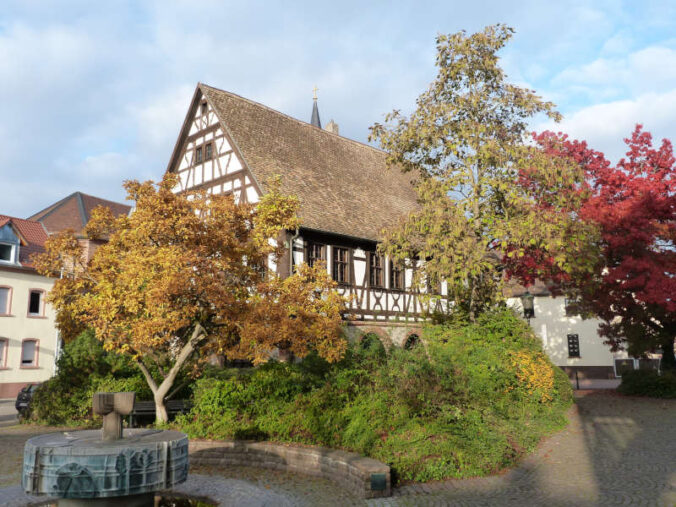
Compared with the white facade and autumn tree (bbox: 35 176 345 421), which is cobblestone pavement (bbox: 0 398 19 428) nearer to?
autumn tree (bbox: 35 176 345 421)

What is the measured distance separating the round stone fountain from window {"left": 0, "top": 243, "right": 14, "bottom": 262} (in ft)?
87.2

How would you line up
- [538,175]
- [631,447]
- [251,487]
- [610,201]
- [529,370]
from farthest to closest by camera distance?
[610,201] < [538,175] < [529,370] < [631,447] < [251,487]

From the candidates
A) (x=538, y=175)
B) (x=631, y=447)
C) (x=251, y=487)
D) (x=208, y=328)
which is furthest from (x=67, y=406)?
(x=538, y=175)

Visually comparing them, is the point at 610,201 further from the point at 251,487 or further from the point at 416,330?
the point at 251,487

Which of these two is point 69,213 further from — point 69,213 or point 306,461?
point 306,461

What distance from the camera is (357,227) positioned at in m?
22.7

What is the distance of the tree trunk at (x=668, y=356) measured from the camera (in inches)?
811

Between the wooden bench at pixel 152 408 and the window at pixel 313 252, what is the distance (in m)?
8.41

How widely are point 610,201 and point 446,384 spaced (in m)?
11.7

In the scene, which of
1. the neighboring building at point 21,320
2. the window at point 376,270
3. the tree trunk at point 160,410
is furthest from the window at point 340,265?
the neighboring building at point 21,320

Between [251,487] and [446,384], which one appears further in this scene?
[446,384]

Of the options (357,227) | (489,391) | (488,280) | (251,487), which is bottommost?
(251,487)

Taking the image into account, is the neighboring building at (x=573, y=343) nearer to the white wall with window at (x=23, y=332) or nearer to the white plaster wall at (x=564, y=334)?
the white plaster wall at (x=564, y=334)

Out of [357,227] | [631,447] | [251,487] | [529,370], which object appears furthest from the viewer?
[357,227]
